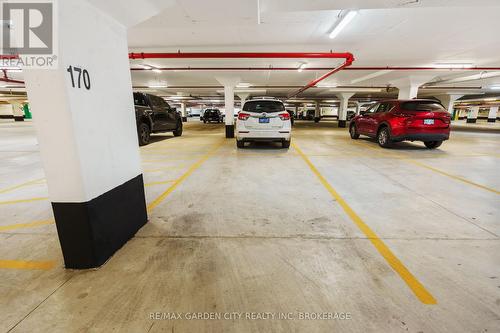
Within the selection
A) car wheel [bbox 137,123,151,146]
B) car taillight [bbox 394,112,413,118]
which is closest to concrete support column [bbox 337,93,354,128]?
car taillight [bbox 394,112,413,118]

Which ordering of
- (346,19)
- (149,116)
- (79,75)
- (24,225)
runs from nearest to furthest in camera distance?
1. (79,75)
2. (24,225)
3. (346,19)
4. (149,116)

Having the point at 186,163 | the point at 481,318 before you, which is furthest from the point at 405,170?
the point at 186,163

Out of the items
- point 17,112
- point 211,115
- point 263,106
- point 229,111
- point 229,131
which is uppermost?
point 17,112

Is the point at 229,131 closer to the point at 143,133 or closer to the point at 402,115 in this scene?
the point at 143,133

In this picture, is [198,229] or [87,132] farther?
[198,229]

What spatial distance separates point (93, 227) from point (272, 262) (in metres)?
1.58

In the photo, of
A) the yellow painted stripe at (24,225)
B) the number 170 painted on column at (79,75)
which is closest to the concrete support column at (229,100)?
the yellow painted stripe at (24,225)

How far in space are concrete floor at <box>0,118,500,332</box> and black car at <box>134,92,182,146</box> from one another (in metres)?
4.87

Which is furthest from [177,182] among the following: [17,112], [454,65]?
[17,112]

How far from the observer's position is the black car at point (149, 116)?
28.2 ft

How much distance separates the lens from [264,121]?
6984 mm

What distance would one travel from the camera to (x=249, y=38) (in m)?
6.27

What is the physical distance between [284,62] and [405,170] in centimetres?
621

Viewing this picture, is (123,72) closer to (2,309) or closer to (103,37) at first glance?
(103,37)
